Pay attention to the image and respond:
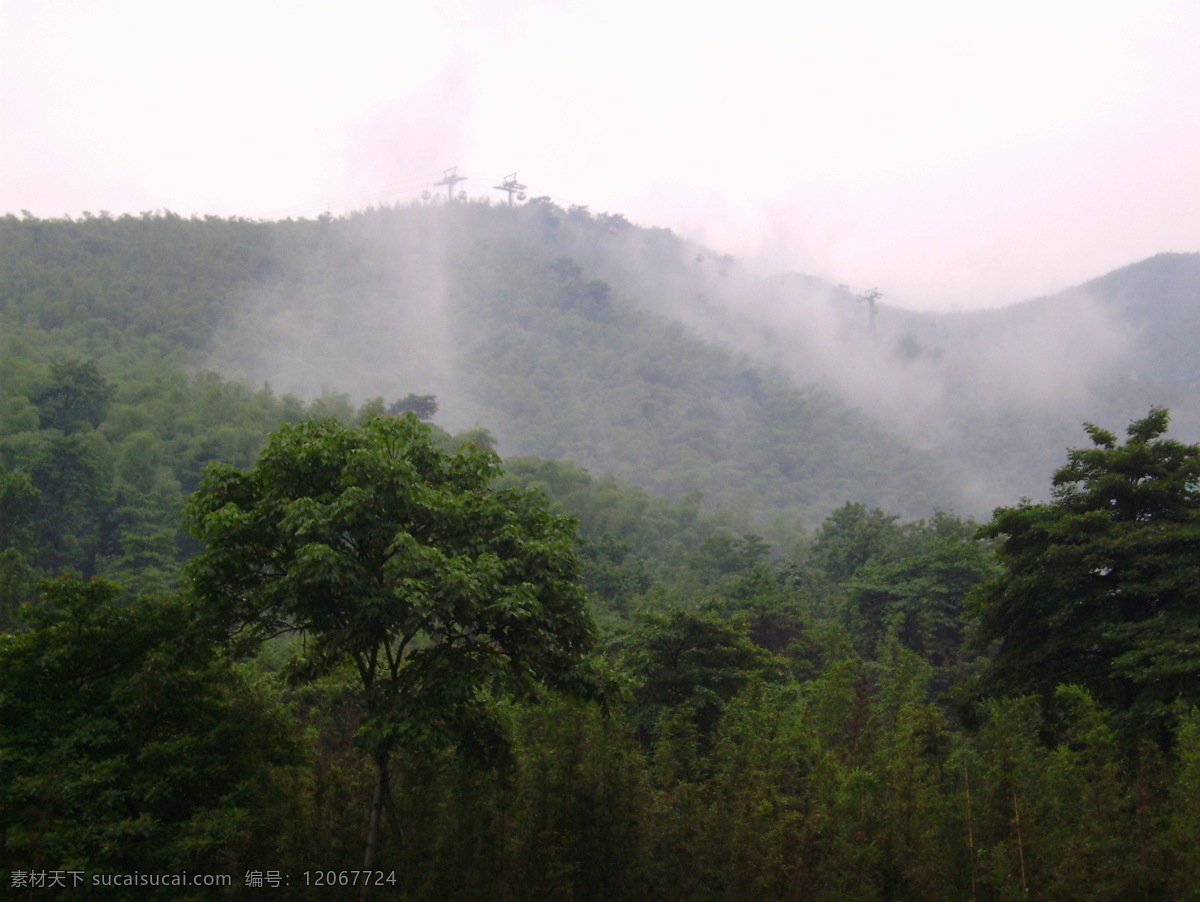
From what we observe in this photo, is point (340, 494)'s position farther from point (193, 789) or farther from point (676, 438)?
point (676, 438)

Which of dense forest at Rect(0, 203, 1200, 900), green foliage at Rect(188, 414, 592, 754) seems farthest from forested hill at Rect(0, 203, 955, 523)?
green foliage at Rect(188, 414, 592, 754)

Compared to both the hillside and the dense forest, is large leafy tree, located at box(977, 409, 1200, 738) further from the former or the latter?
the hillside

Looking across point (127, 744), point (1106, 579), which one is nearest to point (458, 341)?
point (1106, 579)

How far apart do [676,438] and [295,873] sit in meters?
98.1

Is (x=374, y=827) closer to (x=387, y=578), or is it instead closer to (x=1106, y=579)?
(x=387, y=578)

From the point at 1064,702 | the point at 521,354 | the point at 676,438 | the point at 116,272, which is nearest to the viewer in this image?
the point at 1064,702

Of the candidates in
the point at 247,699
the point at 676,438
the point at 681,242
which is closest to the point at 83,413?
the point at 247,699

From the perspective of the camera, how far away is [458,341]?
121 metres

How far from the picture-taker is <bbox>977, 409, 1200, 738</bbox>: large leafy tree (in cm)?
1292

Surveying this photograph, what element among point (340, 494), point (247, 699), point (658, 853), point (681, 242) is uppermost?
point (681, 242)

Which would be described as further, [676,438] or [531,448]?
[676,438]

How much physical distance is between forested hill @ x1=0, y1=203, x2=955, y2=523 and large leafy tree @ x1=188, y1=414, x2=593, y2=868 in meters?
52.6

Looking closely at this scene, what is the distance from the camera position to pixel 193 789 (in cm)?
916

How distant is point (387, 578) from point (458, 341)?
114430 mm
